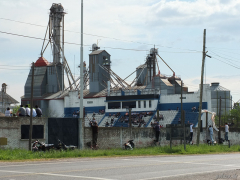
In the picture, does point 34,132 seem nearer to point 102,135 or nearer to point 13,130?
point 13,130

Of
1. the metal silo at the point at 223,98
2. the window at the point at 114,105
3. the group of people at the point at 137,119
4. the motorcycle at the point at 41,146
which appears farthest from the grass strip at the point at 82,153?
the metal silo at the point at 223,98

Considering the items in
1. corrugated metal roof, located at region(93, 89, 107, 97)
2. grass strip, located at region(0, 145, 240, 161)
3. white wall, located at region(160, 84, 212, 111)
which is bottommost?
grass strip, located at region(0, 145, 240, 161)

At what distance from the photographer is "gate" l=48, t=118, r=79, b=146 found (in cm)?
2431

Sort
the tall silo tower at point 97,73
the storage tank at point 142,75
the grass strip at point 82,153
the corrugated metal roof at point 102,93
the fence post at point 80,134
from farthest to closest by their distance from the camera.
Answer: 1. the storage tank at point 142,75
2. the tall silo tower at point 97,73
3. the corrugated metal roof at point 102,93
4. the fence post at point 80,134
5. the grass strip at point 82,153

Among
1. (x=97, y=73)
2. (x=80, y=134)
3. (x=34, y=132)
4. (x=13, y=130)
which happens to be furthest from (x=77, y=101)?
(x=13, y=130)

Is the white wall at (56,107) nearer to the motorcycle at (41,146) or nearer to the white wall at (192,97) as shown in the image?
the white wall at (192,97)

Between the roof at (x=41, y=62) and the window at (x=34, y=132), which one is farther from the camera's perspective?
the roof at (x=41, y=62)

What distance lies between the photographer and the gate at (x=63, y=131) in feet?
79.8

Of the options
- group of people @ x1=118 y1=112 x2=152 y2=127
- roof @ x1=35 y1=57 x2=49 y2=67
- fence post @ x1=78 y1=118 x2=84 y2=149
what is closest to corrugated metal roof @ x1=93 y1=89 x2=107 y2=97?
roof @ x1=35 y1=57 x2=49 y2=67

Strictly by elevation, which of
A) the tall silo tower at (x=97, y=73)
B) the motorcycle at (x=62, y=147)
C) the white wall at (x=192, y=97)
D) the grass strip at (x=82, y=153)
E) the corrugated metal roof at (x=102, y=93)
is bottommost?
the grass strip at (x=82, y=153)

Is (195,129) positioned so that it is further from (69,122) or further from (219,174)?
(219,174)

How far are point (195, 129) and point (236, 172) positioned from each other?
75.7ft

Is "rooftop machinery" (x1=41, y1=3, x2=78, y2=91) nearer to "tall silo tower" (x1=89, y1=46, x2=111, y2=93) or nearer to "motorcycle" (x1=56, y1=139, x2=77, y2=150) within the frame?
"tall silo tower" (x1=89, y1=46, x2=111, y2=93)

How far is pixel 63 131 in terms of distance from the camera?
2477 cm
